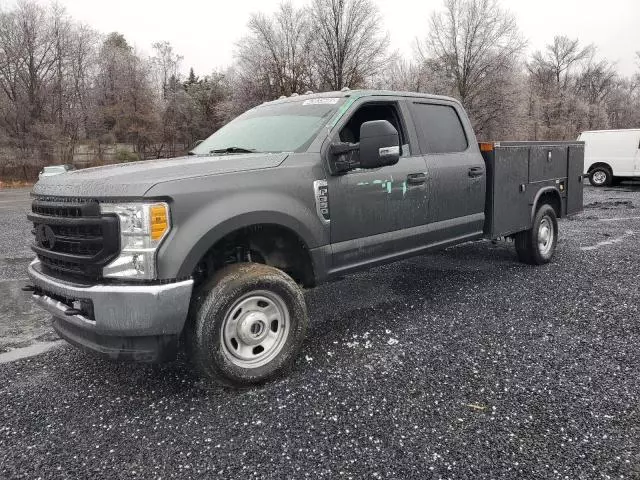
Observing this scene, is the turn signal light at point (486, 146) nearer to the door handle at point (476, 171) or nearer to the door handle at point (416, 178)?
the door handle at point (476, 171)

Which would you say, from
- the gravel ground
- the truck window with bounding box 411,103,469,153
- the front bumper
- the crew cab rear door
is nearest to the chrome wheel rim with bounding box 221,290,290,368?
the gravel ground

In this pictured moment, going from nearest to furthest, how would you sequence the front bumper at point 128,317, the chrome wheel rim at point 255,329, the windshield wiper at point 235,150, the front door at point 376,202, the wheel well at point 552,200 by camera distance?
1. the front bumper at point 128,317
2. the chrome wheel rim at point 255,329
3. the front door at point 376,202
4. the windshield wiper at point 235,150
5. the wheel well at point 552,200

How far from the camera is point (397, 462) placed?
2354 mm

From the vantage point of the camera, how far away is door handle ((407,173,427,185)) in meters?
4.18

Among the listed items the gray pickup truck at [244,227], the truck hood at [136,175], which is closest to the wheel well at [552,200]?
the gray pickup truck at [244,227]

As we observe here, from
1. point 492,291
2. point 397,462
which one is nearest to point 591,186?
point 492,291

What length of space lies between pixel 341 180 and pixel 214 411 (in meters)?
1.84

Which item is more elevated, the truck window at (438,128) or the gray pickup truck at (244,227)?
the truck window at (438,128)

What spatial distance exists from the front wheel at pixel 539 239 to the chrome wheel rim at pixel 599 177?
45.0 feet

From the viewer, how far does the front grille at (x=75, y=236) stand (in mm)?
2728

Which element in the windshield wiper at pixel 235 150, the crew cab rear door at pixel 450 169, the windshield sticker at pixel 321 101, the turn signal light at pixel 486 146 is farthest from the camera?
the turn signal light at pixel 486 146

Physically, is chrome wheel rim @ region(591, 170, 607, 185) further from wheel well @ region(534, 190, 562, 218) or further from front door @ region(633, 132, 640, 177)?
wheel well @ region(534, 190, 562, 218)

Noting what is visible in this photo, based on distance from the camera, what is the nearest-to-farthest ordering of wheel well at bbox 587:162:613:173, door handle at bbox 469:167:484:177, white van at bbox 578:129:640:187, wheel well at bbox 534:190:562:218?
door handle at bbox 469:167:484:177 < wheel well at bbox 534:190:562:218 < white van at bbox 578:129:640:187 < wheel well at bbox 587:162:613:173

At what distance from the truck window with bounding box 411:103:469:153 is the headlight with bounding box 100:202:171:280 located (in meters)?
2.65
